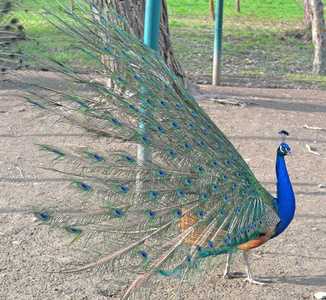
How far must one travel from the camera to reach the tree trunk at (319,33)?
861cm

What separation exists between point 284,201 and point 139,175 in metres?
1.04

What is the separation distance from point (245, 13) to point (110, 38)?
1149cm

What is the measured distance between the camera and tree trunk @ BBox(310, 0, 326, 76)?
8.61m

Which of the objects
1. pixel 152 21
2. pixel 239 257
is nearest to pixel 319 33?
pixel 152 21

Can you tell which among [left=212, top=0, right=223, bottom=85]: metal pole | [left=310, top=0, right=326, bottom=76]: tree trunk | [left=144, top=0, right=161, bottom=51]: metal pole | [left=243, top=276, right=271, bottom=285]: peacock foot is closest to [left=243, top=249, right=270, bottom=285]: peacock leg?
[left=243, top=276, right=271, bottom=285]: peacock foot

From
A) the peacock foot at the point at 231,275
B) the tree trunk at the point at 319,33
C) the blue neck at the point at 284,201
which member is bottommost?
the peacock foot at the point at 231,275

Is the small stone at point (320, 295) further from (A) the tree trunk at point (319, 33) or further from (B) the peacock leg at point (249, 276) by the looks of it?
(A) the tree trunk at point (319, 33)

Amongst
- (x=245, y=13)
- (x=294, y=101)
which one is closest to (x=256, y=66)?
(x=294, y=101)

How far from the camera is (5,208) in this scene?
12.3ft

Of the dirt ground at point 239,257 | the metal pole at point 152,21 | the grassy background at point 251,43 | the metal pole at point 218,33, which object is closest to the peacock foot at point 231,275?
the dirt ground at point 239,257

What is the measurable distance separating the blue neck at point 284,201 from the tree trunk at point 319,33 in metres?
6.51

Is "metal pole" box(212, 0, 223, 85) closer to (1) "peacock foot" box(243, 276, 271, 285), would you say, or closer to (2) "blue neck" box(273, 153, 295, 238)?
(2) "blue neck" box(273, 153, 295, 238)

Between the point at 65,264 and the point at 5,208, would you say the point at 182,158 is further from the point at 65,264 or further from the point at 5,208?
the point at 5,208

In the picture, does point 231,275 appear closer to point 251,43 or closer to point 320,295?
point 320,295
